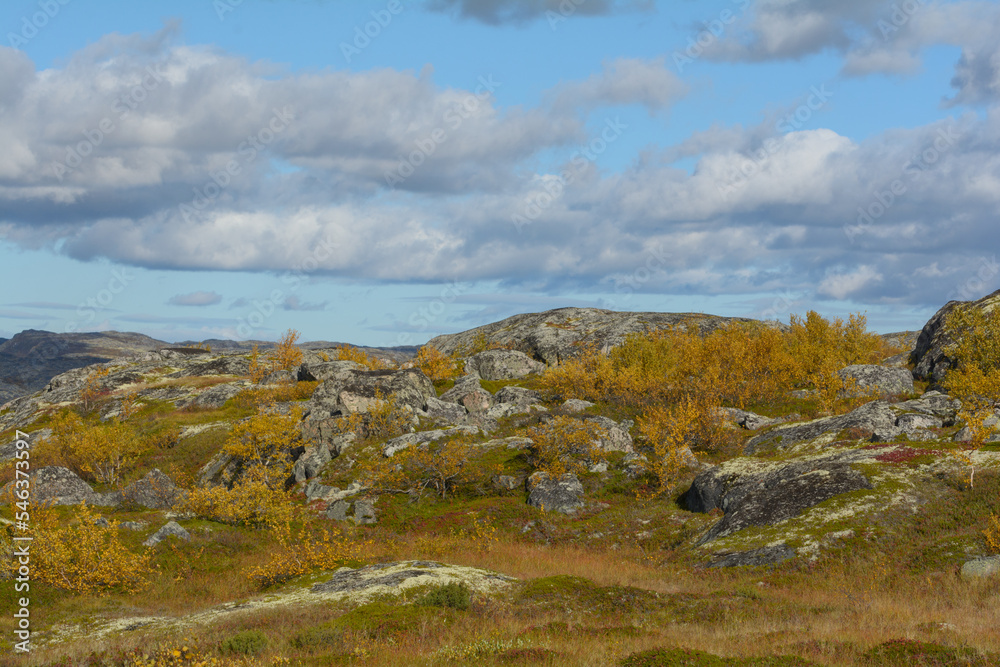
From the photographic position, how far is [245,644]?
50.2ft

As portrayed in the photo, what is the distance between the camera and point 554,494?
122 feet

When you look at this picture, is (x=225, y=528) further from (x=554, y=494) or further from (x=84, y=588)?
(x=554, y=494)

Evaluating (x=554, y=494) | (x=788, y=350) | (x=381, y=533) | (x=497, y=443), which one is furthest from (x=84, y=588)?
(x=788, y=350)

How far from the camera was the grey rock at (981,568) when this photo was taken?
65.4 ft

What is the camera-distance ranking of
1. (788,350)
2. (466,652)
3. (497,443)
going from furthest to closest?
(788,350) → (497,443) → (466,652)

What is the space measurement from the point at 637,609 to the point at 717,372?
127 ft

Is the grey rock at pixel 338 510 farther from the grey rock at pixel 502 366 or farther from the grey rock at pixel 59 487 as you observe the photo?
the grey rock at pixel 502 366

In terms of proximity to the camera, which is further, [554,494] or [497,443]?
[497,443]

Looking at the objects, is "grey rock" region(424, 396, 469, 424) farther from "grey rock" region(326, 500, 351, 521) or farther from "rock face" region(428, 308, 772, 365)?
"rock face" region(428, 308, 772, 365)

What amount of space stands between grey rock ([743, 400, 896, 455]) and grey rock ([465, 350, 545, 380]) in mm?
43852

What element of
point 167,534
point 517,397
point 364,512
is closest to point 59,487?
point 167,534

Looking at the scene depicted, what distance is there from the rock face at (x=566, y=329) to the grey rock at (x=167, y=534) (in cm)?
6270

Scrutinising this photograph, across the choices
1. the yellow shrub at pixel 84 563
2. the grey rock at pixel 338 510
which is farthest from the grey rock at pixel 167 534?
the grey rock at pixel 338 510

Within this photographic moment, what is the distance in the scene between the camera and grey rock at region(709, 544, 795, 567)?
79.6 feet
